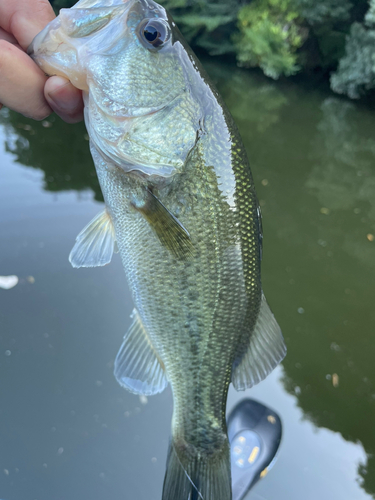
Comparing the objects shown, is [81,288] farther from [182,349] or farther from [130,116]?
[130,116]

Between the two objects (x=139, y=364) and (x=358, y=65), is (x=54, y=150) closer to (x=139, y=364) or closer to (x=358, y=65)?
(x=139, y=364)

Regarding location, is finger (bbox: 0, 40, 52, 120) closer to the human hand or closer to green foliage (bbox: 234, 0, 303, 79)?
the human hand

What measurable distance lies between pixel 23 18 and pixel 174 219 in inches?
32.6

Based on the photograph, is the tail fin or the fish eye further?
the tail fin

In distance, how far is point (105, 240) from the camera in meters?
1.16

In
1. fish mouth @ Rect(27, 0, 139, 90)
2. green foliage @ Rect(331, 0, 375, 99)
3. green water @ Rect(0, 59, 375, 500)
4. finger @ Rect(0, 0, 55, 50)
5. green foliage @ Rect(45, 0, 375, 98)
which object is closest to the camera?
fish mouth @ Rect(27, 0, 139, 90)

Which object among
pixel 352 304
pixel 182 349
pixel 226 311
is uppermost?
pixel 226 311

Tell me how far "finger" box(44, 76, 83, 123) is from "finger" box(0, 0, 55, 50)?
0.28m

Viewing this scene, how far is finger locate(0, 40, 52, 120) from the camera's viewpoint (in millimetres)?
956

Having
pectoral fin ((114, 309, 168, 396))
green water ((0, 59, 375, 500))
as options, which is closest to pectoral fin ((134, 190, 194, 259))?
pectoral fin ((114, 309, 168, 396))

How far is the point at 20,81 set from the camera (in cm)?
100

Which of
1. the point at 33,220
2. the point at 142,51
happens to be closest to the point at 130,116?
the point at 142,51

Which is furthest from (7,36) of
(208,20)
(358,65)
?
(208,20)

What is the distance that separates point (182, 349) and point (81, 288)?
1.48m
